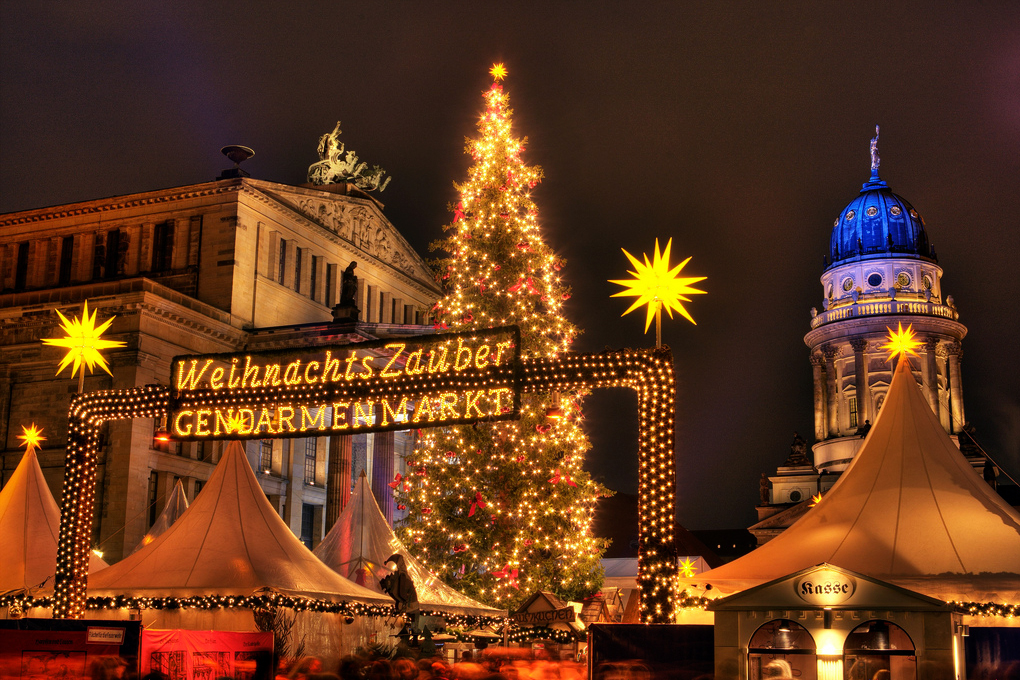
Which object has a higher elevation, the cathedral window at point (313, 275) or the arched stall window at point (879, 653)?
the cathedral window at point (313, 275)

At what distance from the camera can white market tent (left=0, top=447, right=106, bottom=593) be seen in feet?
89.8

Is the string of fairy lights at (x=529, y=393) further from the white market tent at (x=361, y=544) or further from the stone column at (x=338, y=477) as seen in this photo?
the stone column at (x=338, y=477)

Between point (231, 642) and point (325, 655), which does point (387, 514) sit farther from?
point (231, 642)

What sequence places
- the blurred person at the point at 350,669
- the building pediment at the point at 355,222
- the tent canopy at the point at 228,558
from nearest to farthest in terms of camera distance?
the blurred person at the point at 350,669 → the tent canopy at the point at 228,558 → the building pediment at the point at 355,222

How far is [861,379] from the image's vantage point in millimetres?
91312

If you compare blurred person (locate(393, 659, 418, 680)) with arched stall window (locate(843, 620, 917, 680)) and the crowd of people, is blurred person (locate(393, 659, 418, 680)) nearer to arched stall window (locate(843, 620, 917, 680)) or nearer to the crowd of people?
the crowd of people

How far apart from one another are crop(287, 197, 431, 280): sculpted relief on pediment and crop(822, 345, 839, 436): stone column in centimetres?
4296

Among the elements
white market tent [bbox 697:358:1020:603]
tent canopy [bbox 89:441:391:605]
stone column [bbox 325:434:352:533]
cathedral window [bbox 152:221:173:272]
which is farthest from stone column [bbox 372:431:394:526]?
white market tent [bbox 697:358:1020:603]

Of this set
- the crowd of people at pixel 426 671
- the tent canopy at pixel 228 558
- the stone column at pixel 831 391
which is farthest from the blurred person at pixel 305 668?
the stone column at pixel 831 391

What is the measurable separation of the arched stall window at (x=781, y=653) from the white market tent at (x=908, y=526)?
434cm

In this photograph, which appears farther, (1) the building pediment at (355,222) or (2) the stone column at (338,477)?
(1) the building pediment at (355,222)

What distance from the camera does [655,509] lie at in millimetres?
18672

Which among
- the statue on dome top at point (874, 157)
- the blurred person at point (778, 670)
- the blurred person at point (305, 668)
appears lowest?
the blurred person at point (305, 668)

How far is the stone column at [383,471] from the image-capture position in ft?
151
